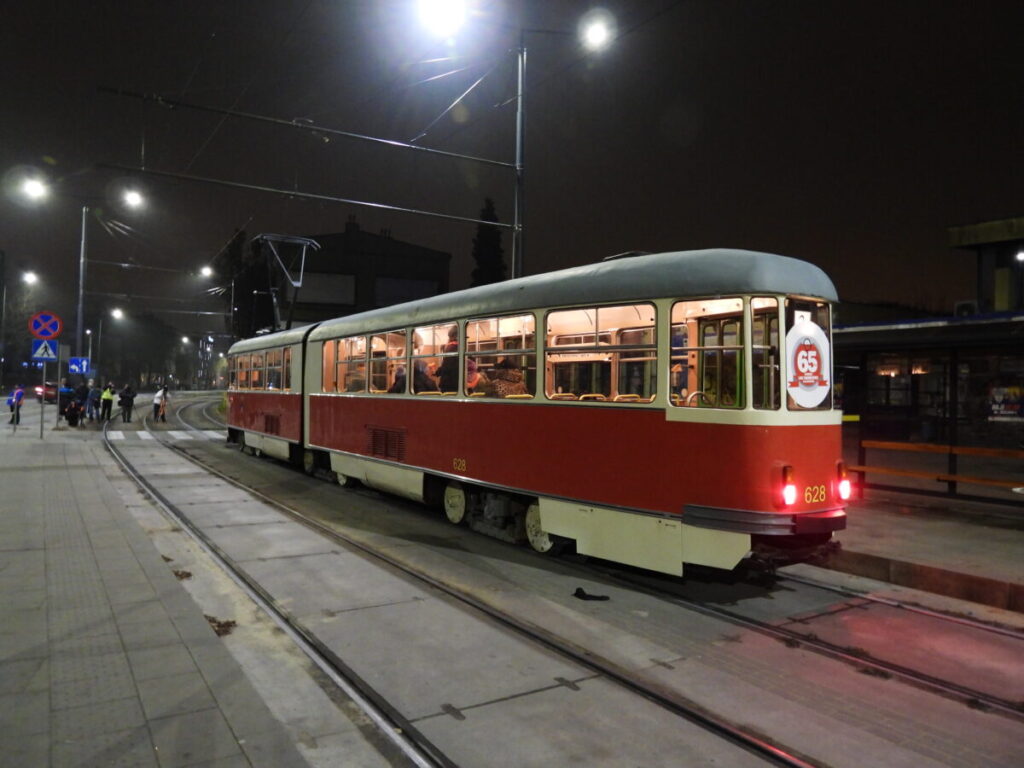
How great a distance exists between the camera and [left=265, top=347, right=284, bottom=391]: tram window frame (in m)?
15.3

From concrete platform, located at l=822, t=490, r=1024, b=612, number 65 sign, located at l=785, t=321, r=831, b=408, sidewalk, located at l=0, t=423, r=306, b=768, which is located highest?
number 65 sign, located at l=785, t=321, r=831, b=408

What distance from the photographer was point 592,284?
689cm

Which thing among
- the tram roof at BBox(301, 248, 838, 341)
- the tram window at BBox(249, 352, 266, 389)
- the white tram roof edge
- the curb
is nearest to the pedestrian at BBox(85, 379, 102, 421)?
the tram window at BBox(249, 352, 266, 389)

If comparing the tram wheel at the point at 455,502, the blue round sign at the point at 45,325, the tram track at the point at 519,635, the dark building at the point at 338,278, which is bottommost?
the tram track at the point at 519,635

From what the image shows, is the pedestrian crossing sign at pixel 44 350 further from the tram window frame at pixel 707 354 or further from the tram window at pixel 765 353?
the tram window at pixel 765 353

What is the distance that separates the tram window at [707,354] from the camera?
604 centimetres

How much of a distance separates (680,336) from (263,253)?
52950mm

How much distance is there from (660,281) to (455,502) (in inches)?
171

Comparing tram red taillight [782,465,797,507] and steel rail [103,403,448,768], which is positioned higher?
tram red taillight [782,465,797,507]

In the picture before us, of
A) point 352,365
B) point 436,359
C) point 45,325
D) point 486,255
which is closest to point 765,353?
point 436,359

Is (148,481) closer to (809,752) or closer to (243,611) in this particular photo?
(243,611)

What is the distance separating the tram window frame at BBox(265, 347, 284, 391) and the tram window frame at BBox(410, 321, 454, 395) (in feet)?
21.1

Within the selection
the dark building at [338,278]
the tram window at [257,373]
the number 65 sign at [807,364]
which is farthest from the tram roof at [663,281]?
the dark building at [338,278]

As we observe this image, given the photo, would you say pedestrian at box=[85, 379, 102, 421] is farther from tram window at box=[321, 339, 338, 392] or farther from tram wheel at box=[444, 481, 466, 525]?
tram wheel at box=[444, 481, 466, 525]
